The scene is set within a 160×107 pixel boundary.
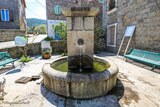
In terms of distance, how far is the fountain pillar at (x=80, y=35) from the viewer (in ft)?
10.2

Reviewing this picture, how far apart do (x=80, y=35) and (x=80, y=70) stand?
92cm

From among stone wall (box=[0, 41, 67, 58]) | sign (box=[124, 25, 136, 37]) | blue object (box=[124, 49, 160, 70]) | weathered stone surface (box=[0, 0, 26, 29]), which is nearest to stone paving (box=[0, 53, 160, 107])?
blue object (box=[124, 49, 160, 70])

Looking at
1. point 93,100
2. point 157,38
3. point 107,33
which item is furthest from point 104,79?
point 107,33

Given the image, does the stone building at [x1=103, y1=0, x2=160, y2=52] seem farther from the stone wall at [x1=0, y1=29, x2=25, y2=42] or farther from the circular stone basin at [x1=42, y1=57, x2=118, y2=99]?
the stone wall at [x1=0, y1=29, x2=25, y2=42]

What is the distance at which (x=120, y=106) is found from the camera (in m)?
2.41

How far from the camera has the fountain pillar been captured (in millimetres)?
3100

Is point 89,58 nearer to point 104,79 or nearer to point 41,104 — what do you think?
point 104,79

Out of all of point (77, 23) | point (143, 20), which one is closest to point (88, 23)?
point (77, 23)

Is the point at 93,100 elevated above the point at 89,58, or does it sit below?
below

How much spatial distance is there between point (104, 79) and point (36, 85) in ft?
5.97

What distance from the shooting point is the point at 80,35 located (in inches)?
129

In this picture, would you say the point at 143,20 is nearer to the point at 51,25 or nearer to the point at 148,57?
the point at 148,57

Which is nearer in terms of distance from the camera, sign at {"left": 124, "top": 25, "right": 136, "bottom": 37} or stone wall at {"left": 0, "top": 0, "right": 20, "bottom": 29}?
sign at {"left": 124, "top": 25, "right": 136, "bottom": 37}

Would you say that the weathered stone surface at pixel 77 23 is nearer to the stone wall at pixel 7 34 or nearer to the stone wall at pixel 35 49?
the stone wall at pixel 35 49
